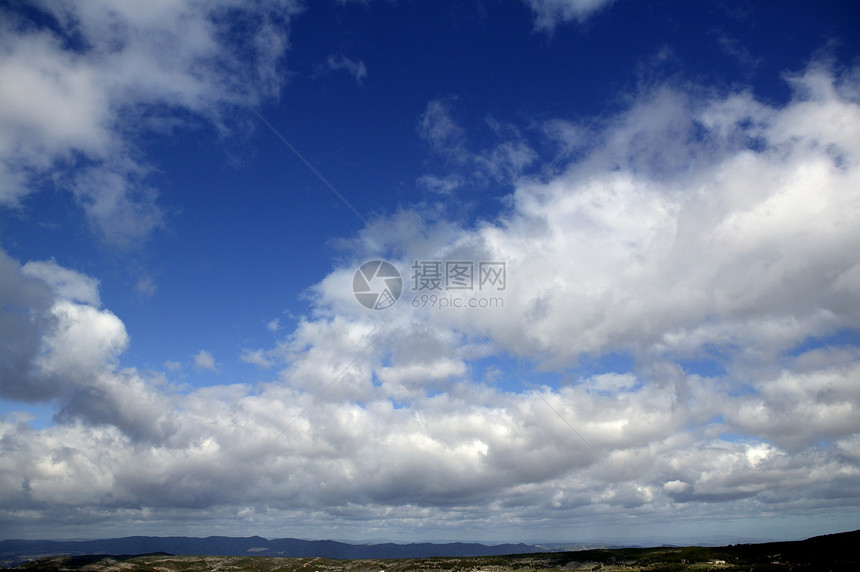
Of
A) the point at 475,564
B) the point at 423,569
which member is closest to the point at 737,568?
the point at 475,564

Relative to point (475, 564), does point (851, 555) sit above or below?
above

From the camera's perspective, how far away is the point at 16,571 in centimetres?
17700

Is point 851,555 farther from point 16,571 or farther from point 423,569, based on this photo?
point 16,571

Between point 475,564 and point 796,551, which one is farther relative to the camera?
point 475,564

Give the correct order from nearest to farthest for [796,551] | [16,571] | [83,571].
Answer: [796,551] → [16,571] → [83,571]

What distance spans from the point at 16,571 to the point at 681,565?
23768 cm

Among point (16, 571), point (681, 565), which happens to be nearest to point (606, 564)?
point (681, 565)

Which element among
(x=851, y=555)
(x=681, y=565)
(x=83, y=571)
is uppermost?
(x=851, y=555)

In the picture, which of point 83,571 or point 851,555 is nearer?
point 851,555

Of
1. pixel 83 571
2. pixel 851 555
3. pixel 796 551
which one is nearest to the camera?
pixel 851 555

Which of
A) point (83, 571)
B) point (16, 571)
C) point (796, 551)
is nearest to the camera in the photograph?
point (796, 551)

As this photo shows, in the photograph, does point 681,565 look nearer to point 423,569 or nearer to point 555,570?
point 555,570

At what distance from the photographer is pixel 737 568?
124 metres

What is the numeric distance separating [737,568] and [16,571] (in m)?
246
